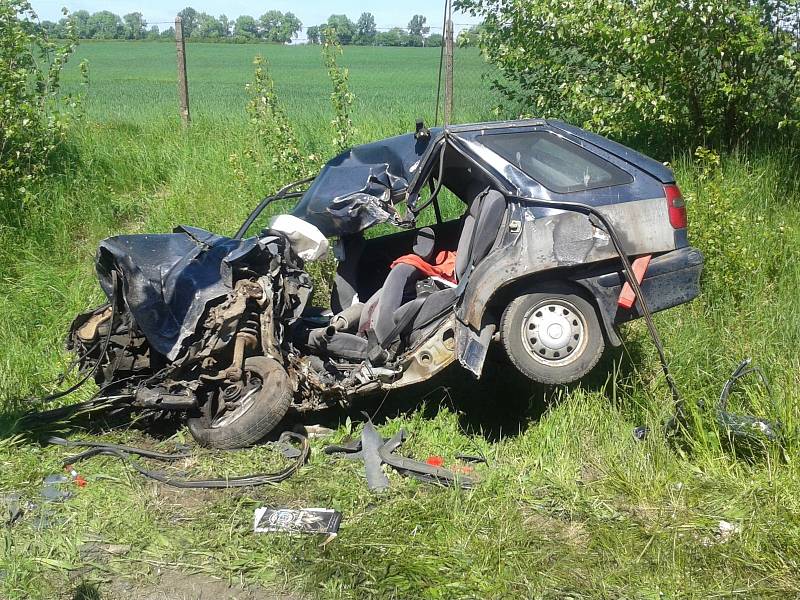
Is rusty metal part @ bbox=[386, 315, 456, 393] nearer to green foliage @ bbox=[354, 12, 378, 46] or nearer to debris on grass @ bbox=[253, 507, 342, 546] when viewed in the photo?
debris on grass @ bbox=[253, 507, 342, 546]

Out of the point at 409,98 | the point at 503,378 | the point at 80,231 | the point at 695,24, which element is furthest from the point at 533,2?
the point at 409,98

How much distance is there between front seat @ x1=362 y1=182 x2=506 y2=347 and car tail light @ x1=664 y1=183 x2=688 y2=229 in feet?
3.22

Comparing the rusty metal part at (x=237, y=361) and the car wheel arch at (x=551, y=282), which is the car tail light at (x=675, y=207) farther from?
the rusty metal part at (x=237, y=361)

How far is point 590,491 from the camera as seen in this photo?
4738 mm

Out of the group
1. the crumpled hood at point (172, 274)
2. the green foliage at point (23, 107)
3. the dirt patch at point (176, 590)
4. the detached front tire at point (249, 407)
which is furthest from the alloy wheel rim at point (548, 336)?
the green foliage at point (23, 107)

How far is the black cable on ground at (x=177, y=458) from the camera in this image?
5008 millimetres

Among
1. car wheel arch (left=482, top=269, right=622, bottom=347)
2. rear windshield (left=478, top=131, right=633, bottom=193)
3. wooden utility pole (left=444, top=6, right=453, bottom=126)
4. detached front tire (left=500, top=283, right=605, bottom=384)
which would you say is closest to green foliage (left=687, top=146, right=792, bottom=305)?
rear windshield (left=478, top=131, right=633, bottom=193)

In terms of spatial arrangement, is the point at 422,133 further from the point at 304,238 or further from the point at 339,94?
the point at 339,94

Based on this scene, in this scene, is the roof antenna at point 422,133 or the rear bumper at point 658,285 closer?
the rear bumper at point 658,285

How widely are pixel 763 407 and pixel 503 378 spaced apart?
191cm

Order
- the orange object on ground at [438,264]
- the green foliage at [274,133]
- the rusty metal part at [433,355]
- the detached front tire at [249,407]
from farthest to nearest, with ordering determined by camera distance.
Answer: the green foliage at [274,133] < the orange object on ground at [438,264] < the detached front tire at [249,407] < the rusty metal part at [433,355]

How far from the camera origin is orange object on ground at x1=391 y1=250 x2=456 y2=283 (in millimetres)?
5500

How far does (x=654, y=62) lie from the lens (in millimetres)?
7988

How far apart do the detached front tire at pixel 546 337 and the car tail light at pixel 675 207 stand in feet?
2.60
